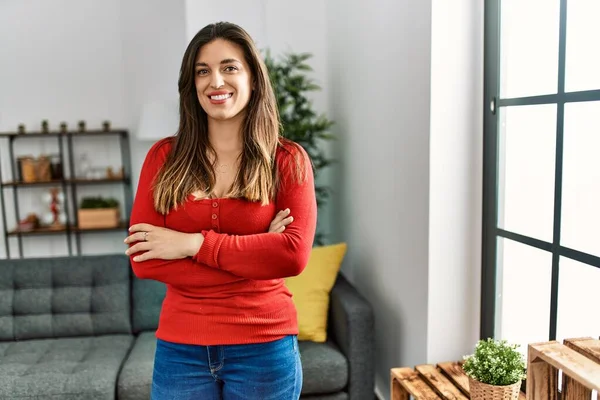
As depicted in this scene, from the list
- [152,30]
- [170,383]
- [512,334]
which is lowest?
[512,334]

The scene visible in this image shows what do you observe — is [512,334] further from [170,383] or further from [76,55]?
[76,55]

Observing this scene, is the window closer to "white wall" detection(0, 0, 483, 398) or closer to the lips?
"white wall" detection(0, 0, 483, 398)

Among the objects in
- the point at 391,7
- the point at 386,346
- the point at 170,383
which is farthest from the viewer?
the point at 386,346

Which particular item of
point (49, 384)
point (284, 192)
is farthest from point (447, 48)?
point (49, 384)

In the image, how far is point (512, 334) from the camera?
6.43 feet

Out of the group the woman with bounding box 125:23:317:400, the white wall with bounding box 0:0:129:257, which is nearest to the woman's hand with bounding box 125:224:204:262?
the woman with bounding box 125:23:317:400

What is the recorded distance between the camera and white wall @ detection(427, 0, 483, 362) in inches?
79.5

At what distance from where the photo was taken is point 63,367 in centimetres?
240

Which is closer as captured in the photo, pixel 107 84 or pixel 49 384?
pixel 49 384

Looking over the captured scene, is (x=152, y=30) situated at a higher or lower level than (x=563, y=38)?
higher

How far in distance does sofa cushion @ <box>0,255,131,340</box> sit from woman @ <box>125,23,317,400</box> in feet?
5.00

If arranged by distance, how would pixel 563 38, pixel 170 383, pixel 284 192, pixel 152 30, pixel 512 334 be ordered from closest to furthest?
1. pixel 170 383
2. pixel 284 192
3. pixel 563 38
4. pixel 512 334
5. pixel 152 30

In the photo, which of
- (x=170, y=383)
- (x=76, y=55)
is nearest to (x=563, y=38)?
(x=170, y=383)

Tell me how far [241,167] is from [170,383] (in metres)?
0.57
